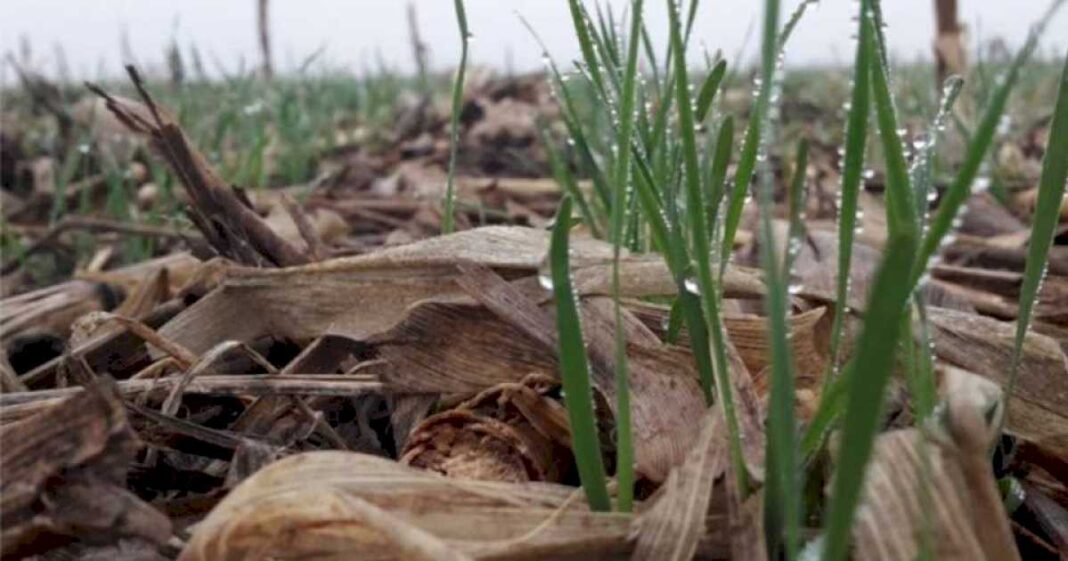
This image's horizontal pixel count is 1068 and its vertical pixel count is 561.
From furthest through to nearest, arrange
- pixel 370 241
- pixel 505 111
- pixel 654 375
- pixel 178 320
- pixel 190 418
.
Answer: pixel 505 111 → pixel 370 241 → pixel 178 320 → pixel 190 418 → pixel 654 375

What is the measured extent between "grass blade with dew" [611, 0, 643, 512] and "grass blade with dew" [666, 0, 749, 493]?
4 centimetres

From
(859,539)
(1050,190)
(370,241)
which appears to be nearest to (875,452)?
(859,539)

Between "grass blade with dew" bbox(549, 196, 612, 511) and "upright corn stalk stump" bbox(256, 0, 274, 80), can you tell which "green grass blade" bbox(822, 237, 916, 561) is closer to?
"grass blade with dew" bbox(549, 196, 612, 511)

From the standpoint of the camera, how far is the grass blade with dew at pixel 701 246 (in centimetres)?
62

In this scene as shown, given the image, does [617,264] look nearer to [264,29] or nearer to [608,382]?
[608,382]

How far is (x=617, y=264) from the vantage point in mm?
629

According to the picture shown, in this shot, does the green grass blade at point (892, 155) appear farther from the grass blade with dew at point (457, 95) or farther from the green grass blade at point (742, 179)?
the grass blade with dew at point (457, 95)

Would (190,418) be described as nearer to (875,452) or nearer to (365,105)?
(875,452)

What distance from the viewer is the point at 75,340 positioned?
103 centimetres

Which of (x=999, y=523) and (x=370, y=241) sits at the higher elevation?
(x=999, y=523)

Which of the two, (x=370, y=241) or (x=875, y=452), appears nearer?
(x=875, y=452)

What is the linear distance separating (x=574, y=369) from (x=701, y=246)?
80 mm

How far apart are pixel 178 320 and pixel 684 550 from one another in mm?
537

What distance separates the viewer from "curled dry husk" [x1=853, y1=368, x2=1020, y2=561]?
0.53m
